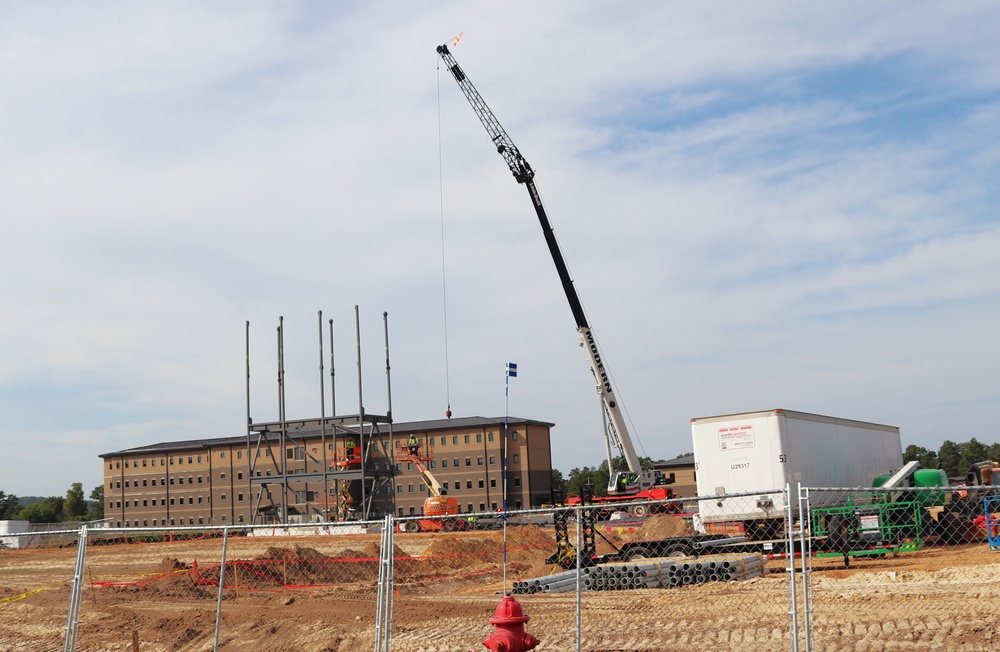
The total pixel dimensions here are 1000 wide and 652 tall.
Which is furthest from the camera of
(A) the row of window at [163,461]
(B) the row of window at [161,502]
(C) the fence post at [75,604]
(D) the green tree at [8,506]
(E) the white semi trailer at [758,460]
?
(D) the green tree at [8,506]

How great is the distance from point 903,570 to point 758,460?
471 centimetres

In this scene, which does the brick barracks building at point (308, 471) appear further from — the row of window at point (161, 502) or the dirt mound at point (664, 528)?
the dirt mound at point (664, 528)

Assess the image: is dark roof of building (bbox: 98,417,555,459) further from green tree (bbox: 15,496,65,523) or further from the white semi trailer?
the white semi trailer

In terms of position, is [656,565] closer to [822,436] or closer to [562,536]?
[562,536]

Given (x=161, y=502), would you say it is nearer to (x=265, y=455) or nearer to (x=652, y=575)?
(x=265, y=455)

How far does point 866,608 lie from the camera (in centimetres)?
1521

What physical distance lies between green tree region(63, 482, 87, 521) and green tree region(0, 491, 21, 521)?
600 inches

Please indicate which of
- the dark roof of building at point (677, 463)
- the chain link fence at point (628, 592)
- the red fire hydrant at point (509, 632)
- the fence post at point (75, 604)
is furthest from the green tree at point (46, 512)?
the red fire hydrant at point (509, 632)

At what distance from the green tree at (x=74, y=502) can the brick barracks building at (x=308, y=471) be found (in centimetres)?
857

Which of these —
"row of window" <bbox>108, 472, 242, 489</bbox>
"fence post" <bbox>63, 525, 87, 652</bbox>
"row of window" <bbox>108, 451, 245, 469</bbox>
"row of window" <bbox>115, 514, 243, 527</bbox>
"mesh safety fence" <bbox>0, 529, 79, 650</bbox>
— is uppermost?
"row of window" <bbox>108, 451, 245, 469</bbox>

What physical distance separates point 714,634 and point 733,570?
6.56 meters

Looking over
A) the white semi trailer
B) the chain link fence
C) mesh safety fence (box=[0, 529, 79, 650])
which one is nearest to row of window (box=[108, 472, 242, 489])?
mesh safety fence (box=[0, 529, 79, 650])

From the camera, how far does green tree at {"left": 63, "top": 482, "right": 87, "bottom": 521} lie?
11600cm

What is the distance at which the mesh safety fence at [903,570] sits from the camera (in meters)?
12.9
